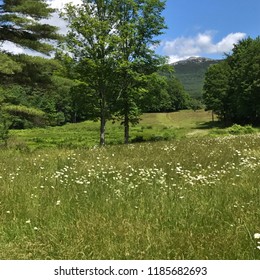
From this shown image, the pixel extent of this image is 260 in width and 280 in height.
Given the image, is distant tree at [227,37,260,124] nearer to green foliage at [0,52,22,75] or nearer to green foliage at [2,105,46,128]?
green foliage at [2,105,46,128]

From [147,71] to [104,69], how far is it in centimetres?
643

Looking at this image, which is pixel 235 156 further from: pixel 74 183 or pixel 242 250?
pixel 242 250

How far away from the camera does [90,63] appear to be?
25562 millimetres

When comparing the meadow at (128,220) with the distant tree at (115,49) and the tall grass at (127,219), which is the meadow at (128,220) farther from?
the distant tree at (115,49)

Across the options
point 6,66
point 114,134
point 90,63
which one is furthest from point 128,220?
point 114,134

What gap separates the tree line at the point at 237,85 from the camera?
2500 inches

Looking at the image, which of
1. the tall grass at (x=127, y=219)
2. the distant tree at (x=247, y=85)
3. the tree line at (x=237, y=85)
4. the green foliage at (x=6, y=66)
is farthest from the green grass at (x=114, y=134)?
the tall grass at (x=127, y=219)

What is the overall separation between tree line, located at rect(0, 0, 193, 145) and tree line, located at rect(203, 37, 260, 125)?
3549cm

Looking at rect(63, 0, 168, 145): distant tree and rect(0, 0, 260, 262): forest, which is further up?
rect(63, 0, 168, 145): distant tree

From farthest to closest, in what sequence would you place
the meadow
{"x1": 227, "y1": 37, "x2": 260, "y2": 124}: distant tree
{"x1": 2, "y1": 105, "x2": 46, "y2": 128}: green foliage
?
{"x1": 227, "y1": 37, "x2": 260, "y2": 124}: distant tree → {"x1": 2, "y1": 105, "x2": 46, "y2": 128}: green foliage → the meadow

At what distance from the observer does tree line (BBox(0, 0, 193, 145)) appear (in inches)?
816

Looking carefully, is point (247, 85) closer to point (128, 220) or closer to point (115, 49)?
point (115, 49)

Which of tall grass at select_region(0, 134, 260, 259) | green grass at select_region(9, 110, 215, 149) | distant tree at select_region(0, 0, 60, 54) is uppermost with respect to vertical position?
distant tree at select_region(0, 0, 60, 54)

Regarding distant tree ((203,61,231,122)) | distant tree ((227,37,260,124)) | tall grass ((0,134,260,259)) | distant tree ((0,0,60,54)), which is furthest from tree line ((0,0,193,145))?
distant tree ((203,61,231,122))
